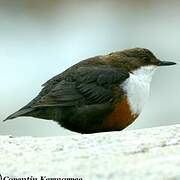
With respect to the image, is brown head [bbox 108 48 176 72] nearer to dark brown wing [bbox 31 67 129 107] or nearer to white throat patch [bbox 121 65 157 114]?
white throat patch [bbox 121 65 157 114]

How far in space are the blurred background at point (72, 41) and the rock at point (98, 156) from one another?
4.39 m

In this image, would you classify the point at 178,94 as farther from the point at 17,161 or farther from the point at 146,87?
the point at 17,161

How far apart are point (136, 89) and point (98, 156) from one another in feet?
6.32

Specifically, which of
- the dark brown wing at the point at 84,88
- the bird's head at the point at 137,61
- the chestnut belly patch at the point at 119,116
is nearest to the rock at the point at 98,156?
the chestnut belly patch at the point at 119,116

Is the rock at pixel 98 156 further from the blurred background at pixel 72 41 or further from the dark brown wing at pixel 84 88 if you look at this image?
the blurred background at pixel 72 41

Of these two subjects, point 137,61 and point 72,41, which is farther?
point 72,41

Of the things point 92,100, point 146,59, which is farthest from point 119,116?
point 146,59

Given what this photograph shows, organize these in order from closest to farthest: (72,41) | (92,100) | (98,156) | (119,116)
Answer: (98,156)
(119,116)
(92,100)
(72,41)

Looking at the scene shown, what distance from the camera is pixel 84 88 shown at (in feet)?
19.3

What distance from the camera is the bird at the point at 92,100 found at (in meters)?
5.72

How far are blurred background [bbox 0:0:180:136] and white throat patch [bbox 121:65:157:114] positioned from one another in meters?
3.11

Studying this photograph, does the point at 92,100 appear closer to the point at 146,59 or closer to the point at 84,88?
the point at 84,88

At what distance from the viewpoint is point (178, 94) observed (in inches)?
422

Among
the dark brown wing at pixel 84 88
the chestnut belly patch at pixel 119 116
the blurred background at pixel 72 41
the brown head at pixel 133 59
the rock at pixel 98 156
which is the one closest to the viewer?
the rock at pixel 98 156
